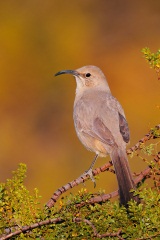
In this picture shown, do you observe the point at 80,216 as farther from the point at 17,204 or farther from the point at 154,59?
the point at 154,59

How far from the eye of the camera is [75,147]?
7.71 metres

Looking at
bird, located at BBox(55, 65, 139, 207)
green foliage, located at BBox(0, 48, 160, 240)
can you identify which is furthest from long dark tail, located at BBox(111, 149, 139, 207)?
green foliage, located at BBox(0, 48, 160, 240)

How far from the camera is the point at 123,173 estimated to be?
11.7ft

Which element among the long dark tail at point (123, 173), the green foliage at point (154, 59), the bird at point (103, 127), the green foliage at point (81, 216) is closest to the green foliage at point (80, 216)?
the green foliage at point (81, 216)

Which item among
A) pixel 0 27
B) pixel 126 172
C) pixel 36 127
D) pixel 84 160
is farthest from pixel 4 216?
pixel 0 27

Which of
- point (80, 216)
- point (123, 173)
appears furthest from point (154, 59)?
point (123, 173)

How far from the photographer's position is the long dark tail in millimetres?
3207

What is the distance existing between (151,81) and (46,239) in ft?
19.2

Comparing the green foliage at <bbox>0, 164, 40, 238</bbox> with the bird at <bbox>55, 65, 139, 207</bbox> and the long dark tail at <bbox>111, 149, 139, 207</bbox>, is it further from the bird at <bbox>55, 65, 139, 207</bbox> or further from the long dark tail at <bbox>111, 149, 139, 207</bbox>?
the bird at <bbox>55, 65, 139, 207</bbox>

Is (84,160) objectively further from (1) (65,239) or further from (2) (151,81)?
(1) (65,239)

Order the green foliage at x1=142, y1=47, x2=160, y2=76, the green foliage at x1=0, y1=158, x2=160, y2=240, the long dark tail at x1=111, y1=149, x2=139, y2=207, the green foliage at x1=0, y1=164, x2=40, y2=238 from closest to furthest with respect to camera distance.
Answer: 1. the green foliage at x1=0, y1=158, x2=160, y2=240
2. the green foliage at x1=0, y1=164, x2=40, y2=238
3. the green foliage at x1=142, y1=47, x2=160, y2=76
4. the long dark tail at x1=111, y1=149, x2=139, y2=207

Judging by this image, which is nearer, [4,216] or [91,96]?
[4,216]

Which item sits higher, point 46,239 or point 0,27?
point 0,27

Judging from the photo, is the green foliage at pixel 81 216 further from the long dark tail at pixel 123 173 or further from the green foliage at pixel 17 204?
the long dark tail at pixel 123 173
